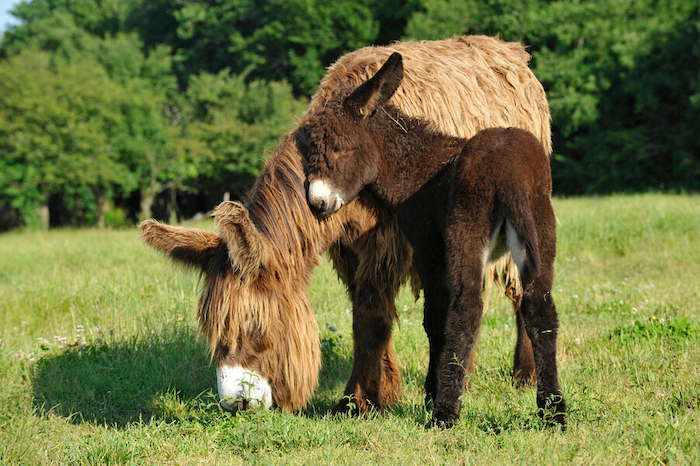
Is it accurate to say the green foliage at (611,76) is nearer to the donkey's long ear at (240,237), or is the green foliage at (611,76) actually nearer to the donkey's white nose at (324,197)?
the donkey's white nose at (324,197)

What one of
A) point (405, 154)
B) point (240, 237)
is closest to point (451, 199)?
point (405, 154)

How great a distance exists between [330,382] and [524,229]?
8.21ft

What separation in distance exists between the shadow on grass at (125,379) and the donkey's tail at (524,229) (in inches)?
94.8

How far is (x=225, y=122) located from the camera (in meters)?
29.1

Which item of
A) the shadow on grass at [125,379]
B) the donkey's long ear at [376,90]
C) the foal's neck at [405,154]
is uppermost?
the donkey's long ear at [376,90]

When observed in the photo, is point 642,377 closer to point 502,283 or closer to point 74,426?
point 502,283

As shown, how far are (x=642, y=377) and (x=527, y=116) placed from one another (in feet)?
6.83

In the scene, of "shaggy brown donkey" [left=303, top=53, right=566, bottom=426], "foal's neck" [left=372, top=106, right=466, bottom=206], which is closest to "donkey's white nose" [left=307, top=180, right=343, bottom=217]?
"shaggy brown donkey" [left=303, top=53, right=566, bottom=426]

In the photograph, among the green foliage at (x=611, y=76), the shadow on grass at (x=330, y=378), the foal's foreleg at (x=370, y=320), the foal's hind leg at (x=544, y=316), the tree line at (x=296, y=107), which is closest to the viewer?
the foal's hind leg at (x=544, y=316)

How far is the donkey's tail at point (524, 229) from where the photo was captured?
9.35ft

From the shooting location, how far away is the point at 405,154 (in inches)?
144

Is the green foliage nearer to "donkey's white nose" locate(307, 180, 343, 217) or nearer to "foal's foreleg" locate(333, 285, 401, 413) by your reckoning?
"foal's foreleg" locate(333, 285, 401, 413)

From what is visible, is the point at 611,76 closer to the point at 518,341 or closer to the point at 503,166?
the point at 518,341

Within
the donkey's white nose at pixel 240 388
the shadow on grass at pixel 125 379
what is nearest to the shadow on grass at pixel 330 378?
the donkey's white nose at pixel 240 388
